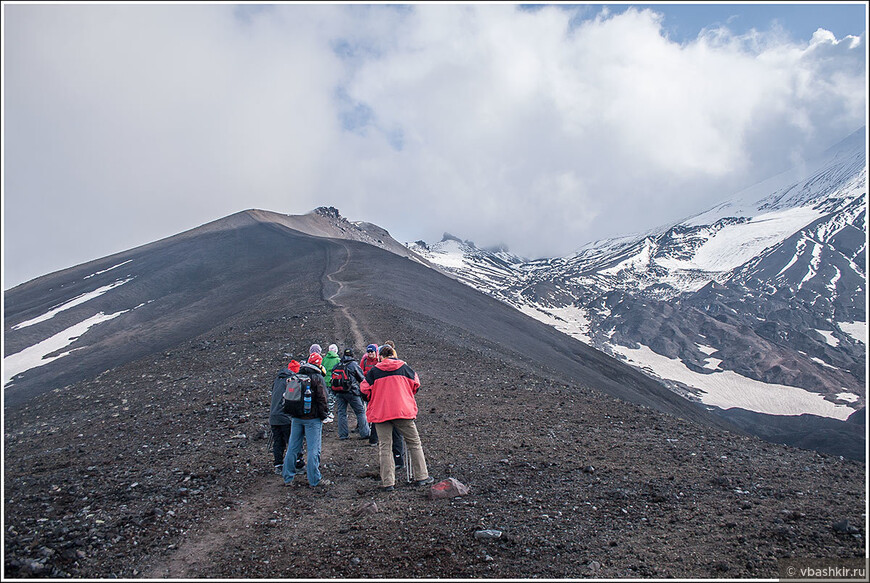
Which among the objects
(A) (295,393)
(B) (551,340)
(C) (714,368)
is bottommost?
(C) (714,368)

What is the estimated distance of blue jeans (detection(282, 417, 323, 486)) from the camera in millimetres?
8344

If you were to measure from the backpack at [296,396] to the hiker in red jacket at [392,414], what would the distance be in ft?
3.26

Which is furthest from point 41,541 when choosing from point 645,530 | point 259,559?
point 645,530

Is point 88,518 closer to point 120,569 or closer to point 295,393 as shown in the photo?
point 120,569

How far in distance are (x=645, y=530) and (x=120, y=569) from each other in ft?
19.1

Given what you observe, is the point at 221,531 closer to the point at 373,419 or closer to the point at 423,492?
the point at 373,419

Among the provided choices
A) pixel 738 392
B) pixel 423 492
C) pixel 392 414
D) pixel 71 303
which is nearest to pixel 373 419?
pixel 392 414

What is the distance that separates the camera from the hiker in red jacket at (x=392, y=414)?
8.14 metres

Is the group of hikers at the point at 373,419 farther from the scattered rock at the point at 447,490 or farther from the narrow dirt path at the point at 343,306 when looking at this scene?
the narrow dirt path at the point at 343,306

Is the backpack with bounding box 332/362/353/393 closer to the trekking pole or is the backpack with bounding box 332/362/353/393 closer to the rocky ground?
the rocky ground

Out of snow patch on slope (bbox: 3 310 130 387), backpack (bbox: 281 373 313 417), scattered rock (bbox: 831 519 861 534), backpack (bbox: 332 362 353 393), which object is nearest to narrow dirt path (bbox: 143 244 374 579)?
backpack (bbox: 281 373 313 417)

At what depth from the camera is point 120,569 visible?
234 inches

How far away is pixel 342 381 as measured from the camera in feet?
35.6

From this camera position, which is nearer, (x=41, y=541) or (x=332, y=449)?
(x=41, y=541)
